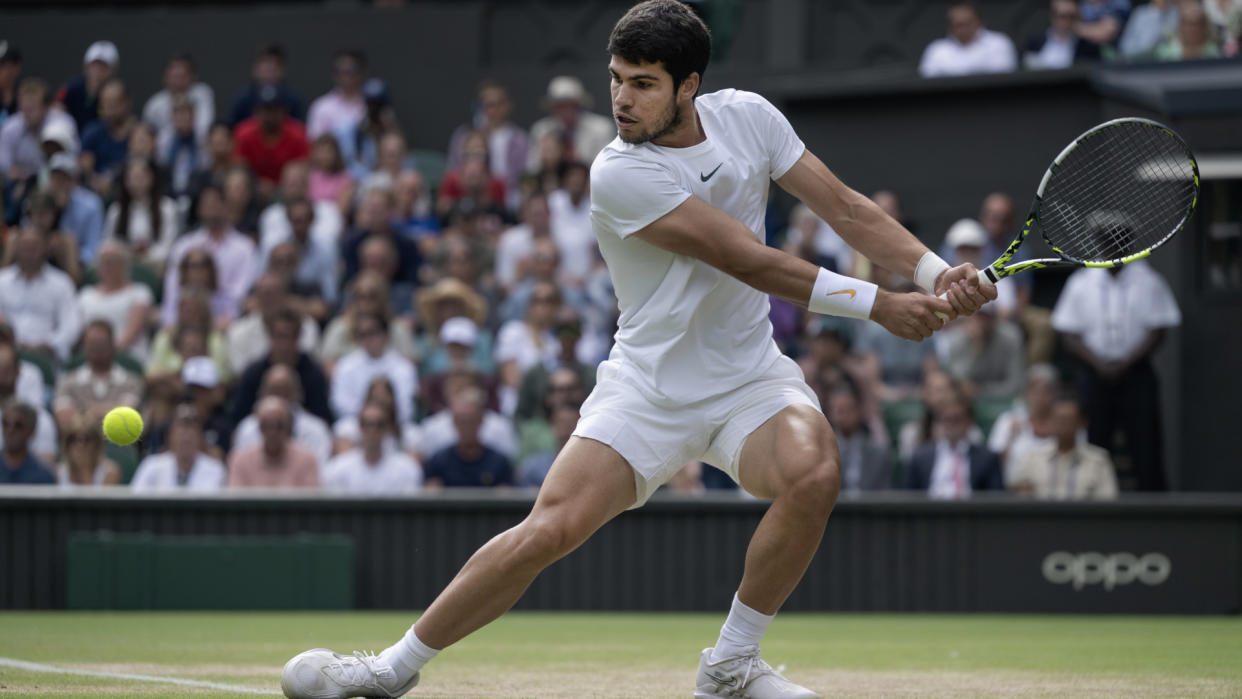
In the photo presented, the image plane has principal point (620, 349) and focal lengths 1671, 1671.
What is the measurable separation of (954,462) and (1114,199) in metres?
4.66

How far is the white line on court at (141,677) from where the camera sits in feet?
16.8

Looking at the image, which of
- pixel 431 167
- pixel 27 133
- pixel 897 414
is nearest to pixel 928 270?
pixel 897 414

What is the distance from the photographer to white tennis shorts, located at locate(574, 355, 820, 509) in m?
4.59

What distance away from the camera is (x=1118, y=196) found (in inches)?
229

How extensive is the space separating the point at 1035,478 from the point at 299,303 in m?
5.37

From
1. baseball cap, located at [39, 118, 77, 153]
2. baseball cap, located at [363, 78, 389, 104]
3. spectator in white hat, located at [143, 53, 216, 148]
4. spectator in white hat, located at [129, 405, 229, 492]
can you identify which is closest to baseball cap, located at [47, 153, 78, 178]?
baseball cap, located at [39, 118, 77, 153]

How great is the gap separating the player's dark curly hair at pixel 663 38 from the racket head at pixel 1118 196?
1187 mm

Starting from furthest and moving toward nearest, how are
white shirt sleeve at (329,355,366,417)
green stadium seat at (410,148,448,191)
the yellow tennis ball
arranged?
green stadium seat at (410,148,448,191)
white shirt sleeve at (329,355,366,417)
the yellow tennis ball

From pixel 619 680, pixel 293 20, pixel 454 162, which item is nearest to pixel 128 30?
pixel 293 20

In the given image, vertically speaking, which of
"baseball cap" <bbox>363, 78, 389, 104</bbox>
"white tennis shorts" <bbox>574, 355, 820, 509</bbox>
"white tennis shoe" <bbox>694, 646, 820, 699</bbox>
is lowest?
"white tennis shoe" <bbox>694, 646, 820, 699</bbox>

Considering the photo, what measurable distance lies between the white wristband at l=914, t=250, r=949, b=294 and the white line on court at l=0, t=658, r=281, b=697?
2230 millimetres

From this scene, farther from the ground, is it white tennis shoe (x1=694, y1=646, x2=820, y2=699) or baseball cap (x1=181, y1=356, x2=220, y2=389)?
baseball cap (x1=181, y1=356, x2=220, y2=389)

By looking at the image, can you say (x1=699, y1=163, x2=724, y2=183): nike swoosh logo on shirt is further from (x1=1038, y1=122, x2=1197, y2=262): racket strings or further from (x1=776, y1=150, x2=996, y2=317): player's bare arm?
(x1=1038, y1=122, x2=1197, y2=262): racket strings

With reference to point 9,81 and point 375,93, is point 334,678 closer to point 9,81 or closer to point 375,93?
point 375,93
